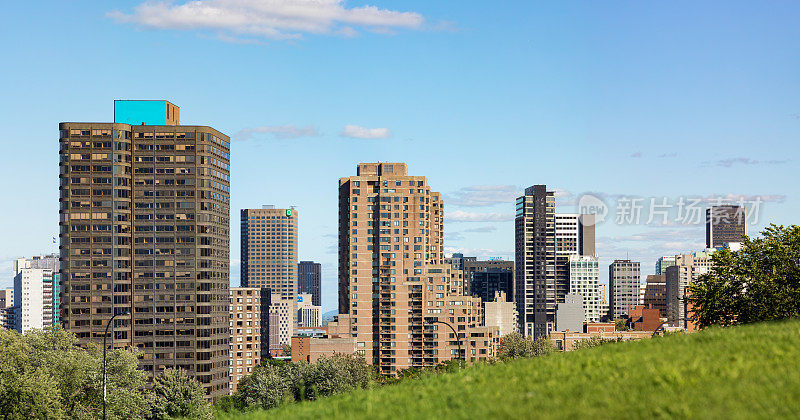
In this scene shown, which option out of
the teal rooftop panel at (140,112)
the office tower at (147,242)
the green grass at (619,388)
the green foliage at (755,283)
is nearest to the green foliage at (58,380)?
the green grass at (619,388)

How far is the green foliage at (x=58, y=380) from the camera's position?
60.8 metres

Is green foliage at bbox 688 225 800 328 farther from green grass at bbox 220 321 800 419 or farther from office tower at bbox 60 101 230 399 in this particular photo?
office tower at bbox 60 101 230 399

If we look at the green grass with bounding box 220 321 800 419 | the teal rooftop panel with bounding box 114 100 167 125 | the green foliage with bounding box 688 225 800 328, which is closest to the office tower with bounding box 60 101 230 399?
the teal rooftop panel with bounding box 114 100 167 125

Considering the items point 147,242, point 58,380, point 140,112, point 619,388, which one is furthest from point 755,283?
point 140,112

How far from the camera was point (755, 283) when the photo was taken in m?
59.8

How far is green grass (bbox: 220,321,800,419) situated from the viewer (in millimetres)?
17828

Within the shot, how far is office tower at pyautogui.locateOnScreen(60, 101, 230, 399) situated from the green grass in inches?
5466

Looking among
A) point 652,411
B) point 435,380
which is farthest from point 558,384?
point 435,380

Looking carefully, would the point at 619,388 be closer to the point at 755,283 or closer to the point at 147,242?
the point at 755,283

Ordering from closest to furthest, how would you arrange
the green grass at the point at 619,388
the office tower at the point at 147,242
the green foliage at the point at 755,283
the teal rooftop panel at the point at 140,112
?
the green grass at the point at 619,388, the green foliage at the point at 755,283, the office tower at the point at 147,242, the teal rooftop panel at the point at 140,112

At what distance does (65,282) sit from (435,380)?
14915 centimetres

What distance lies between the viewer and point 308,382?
11050cm

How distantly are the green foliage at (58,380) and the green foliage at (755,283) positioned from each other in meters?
52.3

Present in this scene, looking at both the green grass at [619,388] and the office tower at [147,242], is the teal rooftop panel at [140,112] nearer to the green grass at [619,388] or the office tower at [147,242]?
the office tower at [147,242]
